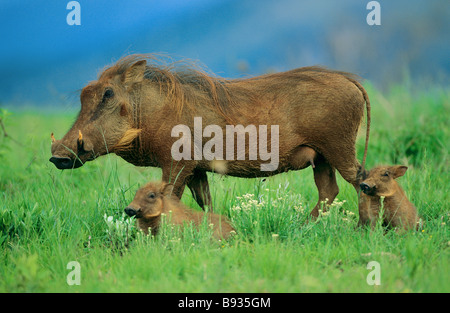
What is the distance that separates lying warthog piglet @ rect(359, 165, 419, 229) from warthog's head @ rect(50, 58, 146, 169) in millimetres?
2304

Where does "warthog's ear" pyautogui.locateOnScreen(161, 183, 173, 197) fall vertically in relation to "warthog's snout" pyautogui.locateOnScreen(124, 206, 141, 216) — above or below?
above

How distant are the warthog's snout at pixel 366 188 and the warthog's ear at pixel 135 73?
239 centimetres

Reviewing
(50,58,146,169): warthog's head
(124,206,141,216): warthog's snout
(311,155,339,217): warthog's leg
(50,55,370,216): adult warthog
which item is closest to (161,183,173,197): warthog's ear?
(50,55,370,216): adult warthog

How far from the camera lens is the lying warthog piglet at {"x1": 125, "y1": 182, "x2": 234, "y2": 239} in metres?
5.28

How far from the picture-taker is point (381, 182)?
18.4ft

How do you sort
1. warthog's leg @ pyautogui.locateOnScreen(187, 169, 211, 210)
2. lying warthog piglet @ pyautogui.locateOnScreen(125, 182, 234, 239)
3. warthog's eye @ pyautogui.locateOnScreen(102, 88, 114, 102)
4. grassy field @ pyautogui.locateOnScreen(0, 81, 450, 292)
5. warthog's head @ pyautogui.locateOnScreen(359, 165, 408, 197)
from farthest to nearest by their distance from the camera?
warthog's leg @ pyautogui.locateOnScreen(187, 169, 211, 210)
warthog's eye @ pyautogui.locateOnScreen(102, 88, 114, 102)
warthog's head @ pyautogui.locateOnScreen(359, 165, 408, 197)
lying warthog piglet @ pyautogui.locateOnScreen(125, 182, 234, 239)
grassy field @ pyautogui.locateOnScreen(0, 81, 450, 292)

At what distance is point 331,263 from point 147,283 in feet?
5.02

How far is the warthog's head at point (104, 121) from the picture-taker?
551 centimetres

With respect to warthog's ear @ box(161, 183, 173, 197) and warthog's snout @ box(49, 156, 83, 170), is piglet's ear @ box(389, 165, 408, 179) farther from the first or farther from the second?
warthog's snout @ box(49, 156, 83, 170)

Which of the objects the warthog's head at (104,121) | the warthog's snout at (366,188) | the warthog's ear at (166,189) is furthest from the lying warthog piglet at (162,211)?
the warthog's snout at (366,188)

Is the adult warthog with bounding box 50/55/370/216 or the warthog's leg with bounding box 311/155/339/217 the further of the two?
the warthog's leg with bounding box 311/155/339/217

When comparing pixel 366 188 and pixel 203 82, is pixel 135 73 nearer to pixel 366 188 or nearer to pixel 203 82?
pixel 203 82
